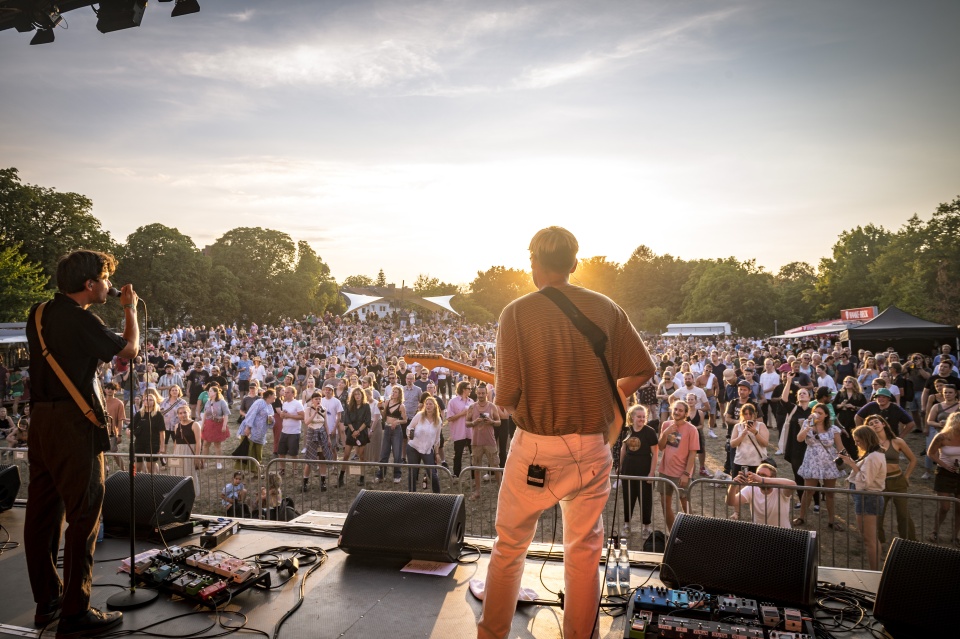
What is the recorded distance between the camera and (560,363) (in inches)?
103

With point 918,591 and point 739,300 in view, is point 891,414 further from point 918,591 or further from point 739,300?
point 739,300

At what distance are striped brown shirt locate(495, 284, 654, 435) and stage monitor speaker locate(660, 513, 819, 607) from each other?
56.9 inches

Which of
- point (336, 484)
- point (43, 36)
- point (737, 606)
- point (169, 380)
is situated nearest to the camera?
point (737, 606)

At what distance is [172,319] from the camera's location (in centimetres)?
4234

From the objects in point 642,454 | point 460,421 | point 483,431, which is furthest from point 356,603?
point 460,421

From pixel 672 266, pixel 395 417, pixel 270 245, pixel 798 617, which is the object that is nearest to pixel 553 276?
pixel 798 617

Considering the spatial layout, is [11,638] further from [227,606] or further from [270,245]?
[270,245]

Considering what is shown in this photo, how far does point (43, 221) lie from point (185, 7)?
3370cm

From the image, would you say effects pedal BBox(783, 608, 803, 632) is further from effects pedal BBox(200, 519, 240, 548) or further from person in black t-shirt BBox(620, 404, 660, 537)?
A: effects pedal BBox(200, 519, 240, 548)

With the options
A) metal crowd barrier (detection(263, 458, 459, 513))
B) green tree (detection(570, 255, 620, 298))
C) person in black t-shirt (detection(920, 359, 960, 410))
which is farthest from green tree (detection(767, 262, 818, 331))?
metal crowd barrier (detection(263, 458, 459, 513))

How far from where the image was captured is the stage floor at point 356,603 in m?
3.20

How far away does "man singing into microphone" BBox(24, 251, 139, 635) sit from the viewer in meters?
3.09

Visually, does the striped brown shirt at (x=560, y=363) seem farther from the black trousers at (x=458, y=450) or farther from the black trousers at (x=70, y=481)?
the black trousers at (x=458, y=450)

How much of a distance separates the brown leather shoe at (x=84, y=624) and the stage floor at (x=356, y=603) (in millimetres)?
79
